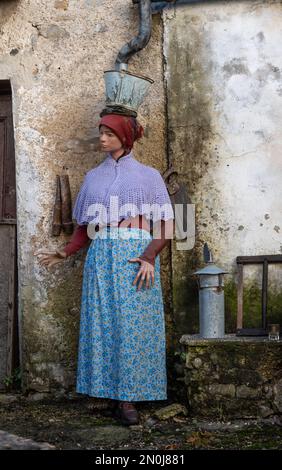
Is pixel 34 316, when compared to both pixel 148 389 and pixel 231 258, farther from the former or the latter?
pixel 231 258

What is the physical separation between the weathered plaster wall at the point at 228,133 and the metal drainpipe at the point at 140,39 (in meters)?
0.18

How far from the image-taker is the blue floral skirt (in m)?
4.28

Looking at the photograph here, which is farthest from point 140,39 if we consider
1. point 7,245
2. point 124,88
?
point 7,245

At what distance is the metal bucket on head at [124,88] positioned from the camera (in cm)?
437

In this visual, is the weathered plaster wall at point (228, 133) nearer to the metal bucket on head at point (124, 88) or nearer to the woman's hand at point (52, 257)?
the metal bucket on head at point (124, 88)

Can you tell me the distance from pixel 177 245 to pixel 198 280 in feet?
0.98

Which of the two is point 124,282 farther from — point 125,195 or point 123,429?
point 123,429

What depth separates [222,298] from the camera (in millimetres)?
4473

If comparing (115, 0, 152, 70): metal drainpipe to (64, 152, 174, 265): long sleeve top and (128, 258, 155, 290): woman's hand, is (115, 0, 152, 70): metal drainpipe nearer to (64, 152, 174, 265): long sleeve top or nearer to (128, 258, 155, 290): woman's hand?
(64, 152, 174, 265): long sleeve top

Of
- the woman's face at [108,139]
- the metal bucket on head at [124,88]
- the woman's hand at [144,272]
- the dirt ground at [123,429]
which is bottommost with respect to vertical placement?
the dirt ground at [123,429]

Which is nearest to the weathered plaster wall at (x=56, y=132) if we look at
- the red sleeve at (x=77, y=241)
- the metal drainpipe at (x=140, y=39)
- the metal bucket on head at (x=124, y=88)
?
the metal drainpipe at (x=140, y=39)

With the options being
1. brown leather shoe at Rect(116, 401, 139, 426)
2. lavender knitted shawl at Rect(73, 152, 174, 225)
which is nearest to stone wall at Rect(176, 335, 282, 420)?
brown leather shoe at Rect(116, 401, 139, 426)

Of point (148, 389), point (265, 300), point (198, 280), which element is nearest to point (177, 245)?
point (198, 280)

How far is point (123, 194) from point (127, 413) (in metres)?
1.32
